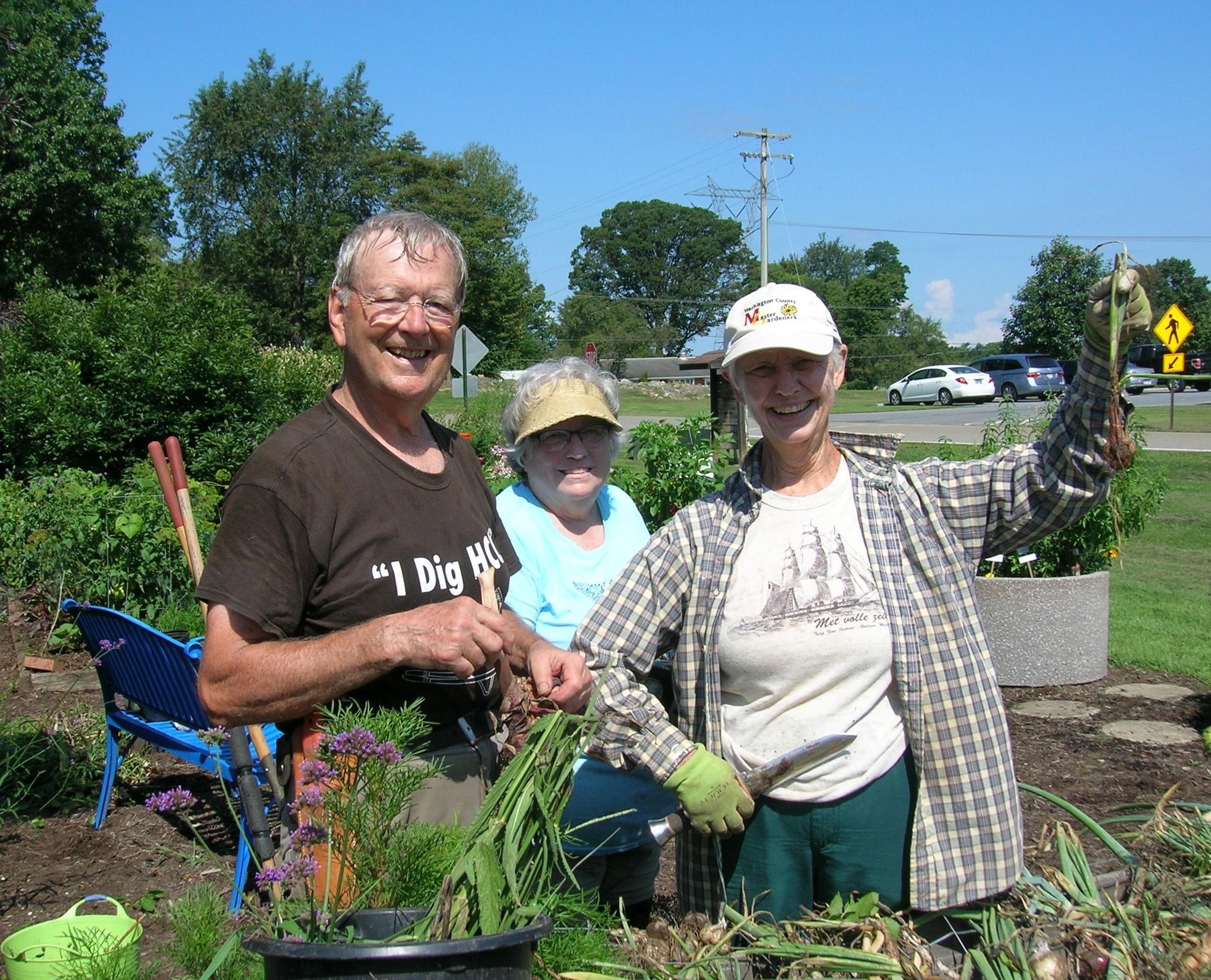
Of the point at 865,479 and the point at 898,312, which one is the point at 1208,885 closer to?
the point at 865,479

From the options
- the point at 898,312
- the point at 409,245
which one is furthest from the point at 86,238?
the point at 898,312

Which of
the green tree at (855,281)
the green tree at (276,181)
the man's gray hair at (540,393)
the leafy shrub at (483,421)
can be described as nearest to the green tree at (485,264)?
the green tree at (276,181)

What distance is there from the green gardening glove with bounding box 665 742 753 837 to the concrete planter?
417 centimetres

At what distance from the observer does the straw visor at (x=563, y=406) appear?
324 cm

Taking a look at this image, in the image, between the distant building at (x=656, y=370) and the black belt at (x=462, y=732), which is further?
the distant building at (x=656, y=370)

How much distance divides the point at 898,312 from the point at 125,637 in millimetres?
78224

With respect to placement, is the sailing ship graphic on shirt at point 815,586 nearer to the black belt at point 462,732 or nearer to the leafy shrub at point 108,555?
the black belt at point 462,732

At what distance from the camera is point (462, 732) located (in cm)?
219

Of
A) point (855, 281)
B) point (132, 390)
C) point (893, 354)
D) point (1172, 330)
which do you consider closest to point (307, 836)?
point (1172, 330)

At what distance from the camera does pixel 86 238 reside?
29156mm

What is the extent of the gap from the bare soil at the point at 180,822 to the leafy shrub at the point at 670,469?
2058 mm

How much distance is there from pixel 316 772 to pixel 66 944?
1.66 m

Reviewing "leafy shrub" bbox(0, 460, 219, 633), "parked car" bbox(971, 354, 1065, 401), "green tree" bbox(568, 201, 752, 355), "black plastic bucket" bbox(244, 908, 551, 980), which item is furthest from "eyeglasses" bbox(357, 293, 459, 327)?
"green tree" bbox(568, 201, 752, 355)

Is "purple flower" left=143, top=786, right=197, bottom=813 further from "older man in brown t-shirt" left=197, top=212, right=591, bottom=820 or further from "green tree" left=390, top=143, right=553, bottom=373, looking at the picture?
"green tree" left=390, top=143, right=553, bottom=373
